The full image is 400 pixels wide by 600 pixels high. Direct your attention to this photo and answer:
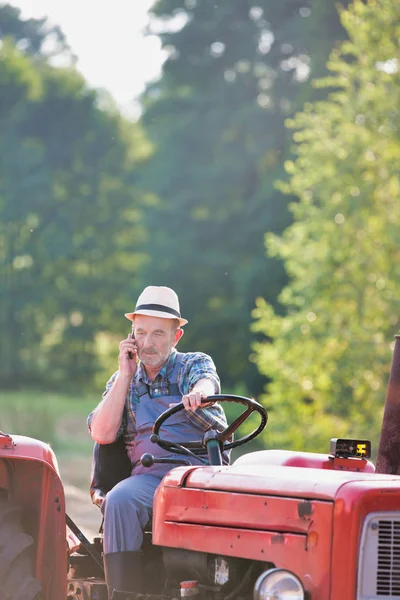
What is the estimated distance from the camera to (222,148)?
123ft

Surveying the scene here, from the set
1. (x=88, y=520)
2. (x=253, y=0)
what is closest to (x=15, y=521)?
(x=88, y=520)

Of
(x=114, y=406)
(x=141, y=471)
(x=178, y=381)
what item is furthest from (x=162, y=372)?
(x=141, y=471)

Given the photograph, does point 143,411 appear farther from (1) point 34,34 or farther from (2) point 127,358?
(1) point 34,34

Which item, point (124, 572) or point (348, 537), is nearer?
point (348, 537)

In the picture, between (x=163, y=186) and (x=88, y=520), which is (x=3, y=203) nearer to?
(x=163, y=186)

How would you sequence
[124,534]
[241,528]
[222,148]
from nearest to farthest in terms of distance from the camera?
[241,528]
[124,534]
[222,148]

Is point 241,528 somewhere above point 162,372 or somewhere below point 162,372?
below

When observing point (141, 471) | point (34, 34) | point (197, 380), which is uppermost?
point (34, 34)

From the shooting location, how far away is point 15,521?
16.1ft

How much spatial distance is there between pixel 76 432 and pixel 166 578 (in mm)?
31519

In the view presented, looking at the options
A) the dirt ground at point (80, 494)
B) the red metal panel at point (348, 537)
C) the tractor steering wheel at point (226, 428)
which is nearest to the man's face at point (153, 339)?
the tractor steering wheel at point (226, 428)

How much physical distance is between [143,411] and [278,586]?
164cm

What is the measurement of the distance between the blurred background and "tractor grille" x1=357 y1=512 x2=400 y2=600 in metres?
14.9

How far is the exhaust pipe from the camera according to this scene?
534cm
